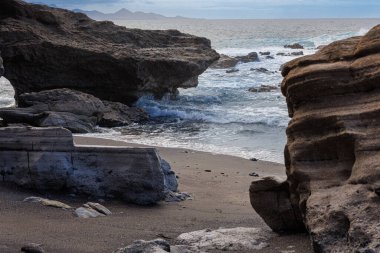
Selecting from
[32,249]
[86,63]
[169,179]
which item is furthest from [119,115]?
[32,249]

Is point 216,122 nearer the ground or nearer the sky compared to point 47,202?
nearer the ground

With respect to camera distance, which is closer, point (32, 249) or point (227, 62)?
point (32, 249)

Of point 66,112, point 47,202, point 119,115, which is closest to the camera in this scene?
point 47,202

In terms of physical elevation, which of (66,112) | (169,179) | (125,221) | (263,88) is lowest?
(263,88)

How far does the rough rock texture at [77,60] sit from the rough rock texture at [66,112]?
5.82 feet

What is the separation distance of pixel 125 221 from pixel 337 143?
2231mm

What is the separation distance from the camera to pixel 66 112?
1616 centimetres

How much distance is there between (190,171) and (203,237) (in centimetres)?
521

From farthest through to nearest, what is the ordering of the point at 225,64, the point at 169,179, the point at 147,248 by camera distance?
the point at 225,64 → the point at 169,179 → the point at 147,248

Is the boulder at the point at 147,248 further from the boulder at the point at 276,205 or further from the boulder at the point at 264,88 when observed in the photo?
the boulder at the point at 264,88

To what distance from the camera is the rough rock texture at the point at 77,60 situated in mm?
19281

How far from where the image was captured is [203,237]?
18.0 ft

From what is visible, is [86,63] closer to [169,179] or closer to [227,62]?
[169,179]

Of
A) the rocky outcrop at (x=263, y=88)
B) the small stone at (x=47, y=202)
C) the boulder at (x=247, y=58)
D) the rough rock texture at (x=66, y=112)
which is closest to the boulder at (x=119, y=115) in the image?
the rough rock texture at (x=66, y=112)
